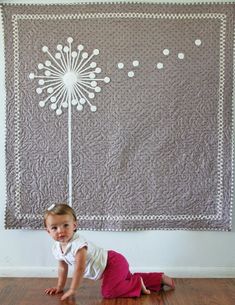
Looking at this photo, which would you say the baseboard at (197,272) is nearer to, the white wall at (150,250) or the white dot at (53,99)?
the white wall at (150,250)

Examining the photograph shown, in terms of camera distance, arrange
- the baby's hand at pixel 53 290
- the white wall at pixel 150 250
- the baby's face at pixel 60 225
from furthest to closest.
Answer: the white wall at pixel 150 250 → the baby's hand at pixel 53 290 → the baby's face at pixel 60 225

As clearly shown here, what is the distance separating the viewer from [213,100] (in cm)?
252

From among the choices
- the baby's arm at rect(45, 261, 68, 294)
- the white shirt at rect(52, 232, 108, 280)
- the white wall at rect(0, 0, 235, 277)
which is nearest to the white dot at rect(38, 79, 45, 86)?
the white wall at rect(0, 0, 235, 277)

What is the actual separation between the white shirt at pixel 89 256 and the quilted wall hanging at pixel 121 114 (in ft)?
0.88

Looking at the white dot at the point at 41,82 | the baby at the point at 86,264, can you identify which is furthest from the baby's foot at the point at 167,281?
the white dot at the point at 41,82

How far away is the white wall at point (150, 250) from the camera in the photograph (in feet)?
8.58

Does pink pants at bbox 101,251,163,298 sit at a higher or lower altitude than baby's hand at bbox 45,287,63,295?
higher

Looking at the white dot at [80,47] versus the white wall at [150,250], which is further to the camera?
the white wall at [150,250]

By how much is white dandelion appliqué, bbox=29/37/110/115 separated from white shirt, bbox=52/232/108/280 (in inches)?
28.4

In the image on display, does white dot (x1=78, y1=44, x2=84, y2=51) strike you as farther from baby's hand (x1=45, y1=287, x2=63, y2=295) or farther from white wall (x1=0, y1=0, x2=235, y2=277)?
baby's hand (x1=45, y1=287, x2=63, y2=295)

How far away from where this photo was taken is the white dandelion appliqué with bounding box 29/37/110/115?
2506 millimetres

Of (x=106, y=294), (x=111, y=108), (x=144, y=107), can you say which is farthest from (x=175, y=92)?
(x=106, y=294)

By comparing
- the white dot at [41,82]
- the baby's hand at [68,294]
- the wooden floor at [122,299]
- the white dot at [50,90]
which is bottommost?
the wooden floor at [122,299]

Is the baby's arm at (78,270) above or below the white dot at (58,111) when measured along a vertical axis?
below
